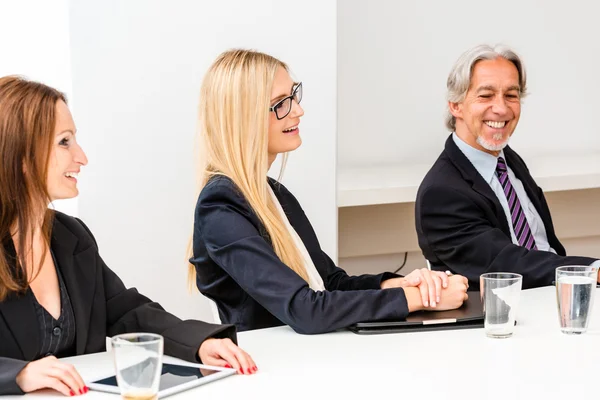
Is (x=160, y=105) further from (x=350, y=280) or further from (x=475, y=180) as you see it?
(x=475, y=180)

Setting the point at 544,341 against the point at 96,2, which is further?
the point at 96,2

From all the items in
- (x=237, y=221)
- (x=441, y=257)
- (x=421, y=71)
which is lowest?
(x=441, y=257)

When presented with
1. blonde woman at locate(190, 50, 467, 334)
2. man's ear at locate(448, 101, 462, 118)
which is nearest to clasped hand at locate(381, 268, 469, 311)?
blonde woman at locate(190, 50, 467, 334)

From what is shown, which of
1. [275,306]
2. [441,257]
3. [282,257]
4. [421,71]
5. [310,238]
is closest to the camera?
[275,306]

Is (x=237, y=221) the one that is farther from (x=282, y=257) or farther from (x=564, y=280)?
(x=564, y=280)

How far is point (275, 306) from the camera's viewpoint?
2.01 metres

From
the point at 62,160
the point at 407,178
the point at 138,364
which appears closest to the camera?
the point at 138,364

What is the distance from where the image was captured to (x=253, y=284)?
6.71 feet

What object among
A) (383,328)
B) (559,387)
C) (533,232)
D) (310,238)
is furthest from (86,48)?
(559,387)

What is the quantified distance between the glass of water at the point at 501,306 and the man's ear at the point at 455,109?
1.28 meters

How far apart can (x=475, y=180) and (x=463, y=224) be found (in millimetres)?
156

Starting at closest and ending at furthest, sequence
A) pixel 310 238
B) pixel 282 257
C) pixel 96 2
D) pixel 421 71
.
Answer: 1. pixel 282 257
2. pixel 310 238
3. pixel 96 2
4. pixel 421 71

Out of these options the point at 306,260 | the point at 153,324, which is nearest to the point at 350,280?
the point at 306,260

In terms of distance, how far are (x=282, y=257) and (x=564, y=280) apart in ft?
2.11
